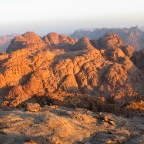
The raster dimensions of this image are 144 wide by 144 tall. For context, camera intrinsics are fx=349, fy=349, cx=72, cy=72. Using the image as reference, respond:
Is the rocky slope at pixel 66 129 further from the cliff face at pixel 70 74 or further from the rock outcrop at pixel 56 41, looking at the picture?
the rock outcrop at pixel 56 41

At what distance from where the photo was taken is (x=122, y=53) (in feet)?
175

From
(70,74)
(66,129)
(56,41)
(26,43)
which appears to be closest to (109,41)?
(26,43)

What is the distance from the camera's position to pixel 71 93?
31281 mm

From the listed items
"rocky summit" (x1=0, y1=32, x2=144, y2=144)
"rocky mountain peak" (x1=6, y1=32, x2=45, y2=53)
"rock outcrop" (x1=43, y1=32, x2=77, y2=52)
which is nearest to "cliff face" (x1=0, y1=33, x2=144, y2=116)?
"rocky summit" (x1=0, y1=32, x2=144, y2=144)

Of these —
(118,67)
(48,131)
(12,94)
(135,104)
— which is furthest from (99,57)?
(48,131)

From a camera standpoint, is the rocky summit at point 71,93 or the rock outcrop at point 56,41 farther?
the rock outcrop at point 56,41

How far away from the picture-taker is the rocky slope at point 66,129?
15.9 meters

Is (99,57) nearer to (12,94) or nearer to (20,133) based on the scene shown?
(12,94)

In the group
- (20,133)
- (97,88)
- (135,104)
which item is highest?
(20,133)

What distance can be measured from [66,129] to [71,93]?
1408 centimetres

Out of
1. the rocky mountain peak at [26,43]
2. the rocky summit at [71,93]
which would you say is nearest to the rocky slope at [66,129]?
the rocky summit at [71,93]

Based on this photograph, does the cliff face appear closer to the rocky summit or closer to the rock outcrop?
the rocky summit

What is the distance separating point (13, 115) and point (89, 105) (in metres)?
8.36

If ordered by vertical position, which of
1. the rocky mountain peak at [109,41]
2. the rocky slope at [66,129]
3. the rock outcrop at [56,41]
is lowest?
the rock outcrop at [56,41]
